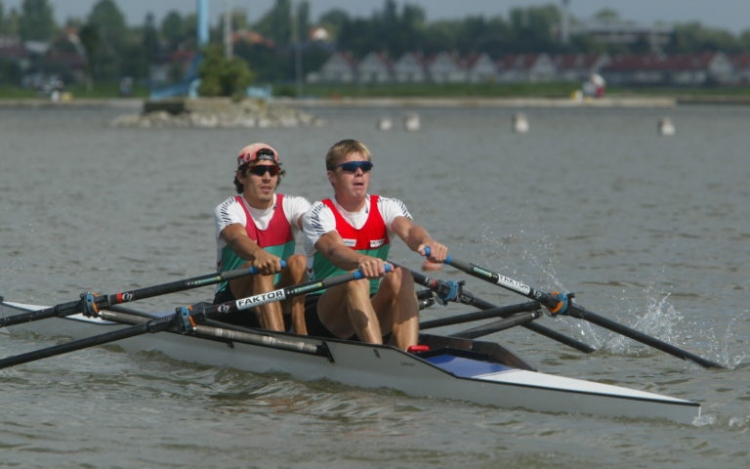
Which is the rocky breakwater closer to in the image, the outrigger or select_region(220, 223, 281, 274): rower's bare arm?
the outrigger

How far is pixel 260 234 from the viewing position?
964 cm

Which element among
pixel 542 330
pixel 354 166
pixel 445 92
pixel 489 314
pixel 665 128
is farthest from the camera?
pixel 445 92

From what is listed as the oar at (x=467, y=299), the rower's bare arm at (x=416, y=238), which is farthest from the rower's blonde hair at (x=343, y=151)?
the oar at (x=467, y=299)

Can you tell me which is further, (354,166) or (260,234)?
(260,234)

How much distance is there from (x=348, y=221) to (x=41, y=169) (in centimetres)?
2455

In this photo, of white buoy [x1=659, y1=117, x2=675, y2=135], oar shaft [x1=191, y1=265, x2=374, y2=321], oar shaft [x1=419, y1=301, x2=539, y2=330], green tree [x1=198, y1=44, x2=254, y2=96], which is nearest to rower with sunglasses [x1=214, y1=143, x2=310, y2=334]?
oar shaft [x1=191, y1=265, x2=374, y2=321]

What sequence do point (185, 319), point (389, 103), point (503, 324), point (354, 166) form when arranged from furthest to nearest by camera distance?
point (389, 103) → point (503, 324) → point (185, 319) → point (354, 166)

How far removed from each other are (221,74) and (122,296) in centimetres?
5553

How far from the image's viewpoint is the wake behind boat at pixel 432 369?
26.7 feet

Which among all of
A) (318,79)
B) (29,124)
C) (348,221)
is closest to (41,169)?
(348,221)

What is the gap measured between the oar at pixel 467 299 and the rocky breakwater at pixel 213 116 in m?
53.2

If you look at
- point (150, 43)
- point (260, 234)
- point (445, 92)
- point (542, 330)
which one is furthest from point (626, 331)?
point (150, 43)

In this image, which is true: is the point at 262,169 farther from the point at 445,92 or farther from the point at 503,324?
the point at 445,92

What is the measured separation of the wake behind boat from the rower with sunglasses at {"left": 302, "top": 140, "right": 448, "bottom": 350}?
0.19 meters
